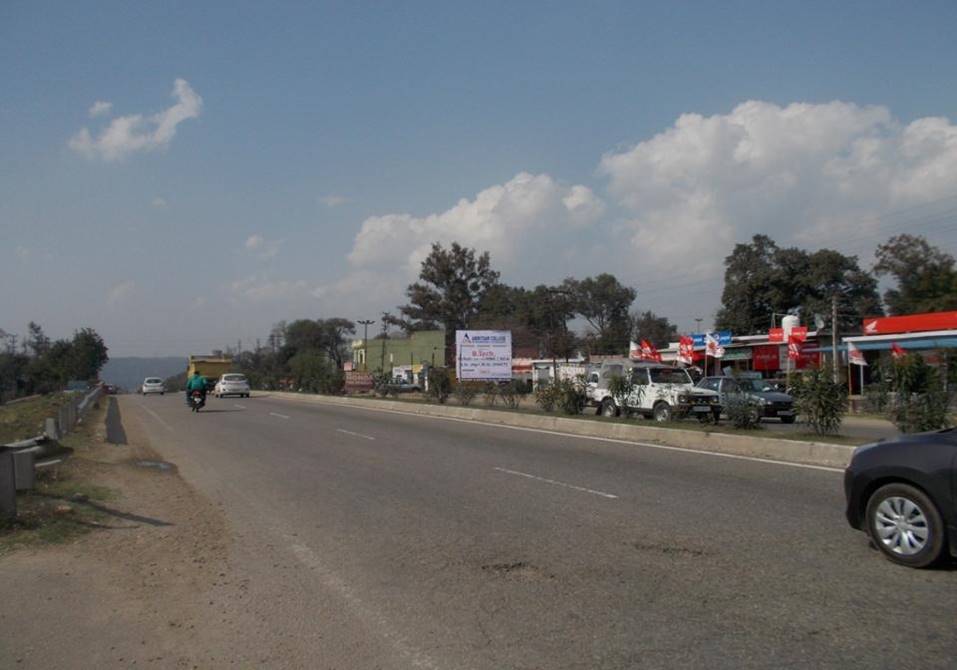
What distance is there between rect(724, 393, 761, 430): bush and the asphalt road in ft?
12.7

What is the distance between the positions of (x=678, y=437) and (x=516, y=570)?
11.3 meters

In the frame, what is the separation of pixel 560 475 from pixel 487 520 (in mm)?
3699

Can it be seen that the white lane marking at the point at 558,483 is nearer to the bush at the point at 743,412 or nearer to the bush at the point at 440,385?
the bush at the point at 743,412

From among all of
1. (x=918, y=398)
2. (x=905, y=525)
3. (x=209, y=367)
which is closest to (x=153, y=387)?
(x=209, y=367)

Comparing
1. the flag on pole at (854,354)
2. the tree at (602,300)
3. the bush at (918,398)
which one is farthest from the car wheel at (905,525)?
the tree at (602,300)

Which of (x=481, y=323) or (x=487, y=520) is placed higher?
(x=481, y=323)

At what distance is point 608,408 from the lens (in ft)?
81.6

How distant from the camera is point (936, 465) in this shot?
6629 millimetres

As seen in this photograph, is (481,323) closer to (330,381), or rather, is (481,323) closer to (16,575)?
(330,381)

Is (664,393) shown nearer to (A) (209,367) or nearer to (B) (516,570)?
(B) (516,570)

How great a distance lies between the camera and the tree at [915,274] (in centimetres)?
5494

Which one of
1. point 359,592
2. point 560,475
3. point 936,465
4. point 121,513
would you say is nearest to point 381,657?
point 359,592

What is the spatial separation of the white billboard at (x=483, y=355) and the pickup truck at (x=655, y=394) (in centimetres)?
1384

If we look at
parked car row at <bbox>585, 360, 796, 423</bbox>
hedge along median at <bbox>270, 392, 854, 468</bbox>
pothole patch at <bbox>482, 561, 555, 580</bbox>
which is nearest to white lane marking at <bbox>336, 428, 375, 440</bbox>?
hedge along median at <bbox>270, 392, 854, 468</bbox>
